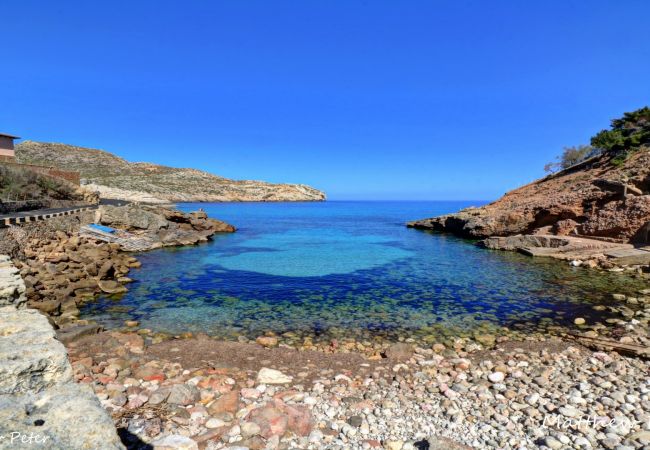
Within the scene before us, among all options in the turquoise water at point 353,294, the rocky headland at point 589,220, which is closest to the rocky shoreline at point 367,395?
the turquoise water at point 353,294

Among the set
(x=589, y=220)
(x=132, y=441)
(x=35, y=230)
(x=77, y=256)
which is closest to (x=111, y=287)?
(x=77, y=256)

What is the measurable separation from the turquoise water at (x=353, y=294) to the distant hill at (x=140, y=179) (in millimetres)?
67898

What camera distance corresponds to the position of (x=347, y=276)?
63.4 feet

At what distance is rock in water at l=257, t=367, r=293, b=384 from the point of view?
7262 millimetres

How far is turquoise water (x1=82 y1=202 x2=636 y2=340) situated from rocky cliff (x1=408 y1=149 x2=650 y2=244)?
5.72 metres

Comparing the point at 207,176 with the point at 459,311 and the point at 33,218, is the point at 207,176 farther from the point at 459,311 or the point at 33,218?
the point at 459,311

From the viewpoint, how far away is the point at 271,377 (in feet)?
24.2

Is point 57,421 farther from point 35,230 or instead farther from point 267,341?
point 35,230

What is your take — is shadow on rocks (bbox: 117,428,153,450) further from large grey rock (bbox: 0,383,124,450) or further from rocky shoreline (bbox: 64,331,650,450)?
large grey rock (bbox: 0,383,124,450)

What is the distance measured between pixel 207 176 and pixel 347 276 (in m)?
140

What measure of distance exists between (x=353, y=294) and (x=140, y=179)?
363ft

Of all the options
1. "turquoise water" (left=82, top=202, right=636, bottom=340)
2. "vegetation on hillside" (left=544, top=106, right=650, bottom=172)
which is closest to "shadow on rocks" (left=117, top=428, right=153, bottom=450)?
"turquoise water" (left=82, top=202, right=636, bottom=340)

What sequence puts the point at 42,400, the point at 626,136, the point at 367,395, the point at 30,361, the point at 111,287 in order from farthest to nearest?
1. the point at 626,136
2. the point at 111,287
3. the point at 367,395
4. the point at 30,361
5. the point at 42,400

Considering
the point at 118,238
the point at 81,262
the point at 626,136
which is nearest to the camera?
the point at 81,262
